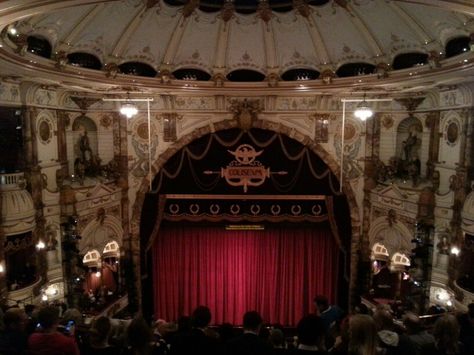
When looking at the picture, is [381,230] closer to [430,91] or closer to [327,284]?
[327,284]

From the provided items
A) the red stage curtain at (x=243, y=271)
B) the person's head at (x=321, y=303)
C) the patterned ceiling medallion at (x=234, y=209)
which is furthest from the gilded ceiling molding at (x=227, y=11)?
the person's head at (x=321, y=303)

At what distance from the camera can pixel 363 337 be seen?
376 cm

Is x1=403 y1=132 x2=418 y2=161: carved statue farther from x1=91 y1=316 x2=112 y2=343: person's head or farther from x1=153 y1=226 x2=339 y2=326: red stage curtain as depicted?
x1=91 y1=316 x2=112 y2=343: person's head

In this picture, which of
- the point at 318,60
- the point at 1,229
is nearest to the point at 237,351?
the point at 1,229

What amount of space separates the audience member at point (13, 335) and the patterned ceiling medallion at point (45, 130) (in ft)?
24.5

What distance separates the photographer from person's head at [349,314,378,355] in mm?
3758

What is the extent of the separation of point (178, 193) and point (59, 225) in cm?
388

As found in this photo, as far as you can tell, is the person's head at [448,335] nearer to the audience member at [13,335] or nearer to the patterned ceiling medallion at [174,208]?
the audience member at [13,335]

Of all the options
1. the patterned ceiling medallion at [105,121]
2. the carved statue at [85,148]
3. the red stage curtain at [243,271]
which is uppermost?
the patterned ceiling medallion at [105,121]

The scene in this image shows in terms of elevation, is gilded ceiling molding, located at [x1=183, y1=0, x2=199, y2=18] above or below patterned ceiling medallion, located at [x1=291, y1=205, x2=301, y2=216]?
above

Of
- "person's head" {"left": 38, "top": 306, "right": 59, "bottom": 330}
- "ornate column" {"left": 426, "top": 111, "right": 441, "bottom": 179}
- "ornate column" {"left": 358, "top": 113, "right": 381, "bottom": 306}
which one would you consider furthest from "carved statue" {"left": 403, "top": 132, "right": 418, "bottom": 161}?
"person's head" {"left": 38, "top": 306, "right": 59, "bottom": 330}

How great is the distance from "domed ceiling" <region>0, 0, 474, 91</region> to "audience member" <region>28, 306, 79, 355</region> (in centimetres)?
650

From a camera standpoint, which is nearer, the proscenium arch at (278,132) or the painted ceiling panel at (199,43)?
the painted ceiling panel at (199,43)

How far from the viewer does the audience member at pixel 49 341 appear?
4215 millimetres
